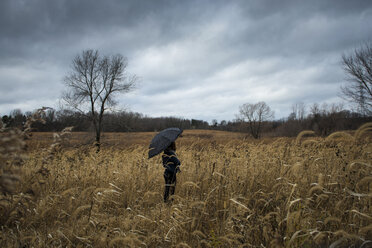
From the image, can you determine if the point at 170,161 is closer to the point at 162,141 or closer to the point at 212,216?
the point at 162,141

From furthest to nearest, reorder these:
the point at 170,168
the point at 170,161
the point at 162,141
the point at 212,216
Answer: the point at 170,161, the point at 170,168, the point at 162,141, the point at 212,216

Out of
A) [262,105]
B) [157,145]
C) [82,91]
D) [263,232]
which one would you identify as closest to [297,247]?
[263,232]

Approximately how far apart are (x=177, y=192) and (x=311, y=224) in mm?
2700

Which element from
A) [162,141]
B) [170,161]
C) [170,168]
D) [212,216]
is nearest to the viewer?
[212,216]

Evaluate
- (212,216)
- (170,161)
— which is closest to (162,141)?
(170,161)

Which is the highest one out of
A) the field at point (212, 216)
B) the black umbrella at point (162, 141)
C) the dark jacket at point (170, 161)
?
the black umbrella at point (162, 141)

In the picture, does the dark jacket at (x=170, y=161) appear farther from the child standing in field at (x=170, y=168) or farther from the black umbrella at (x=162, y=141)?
the black umbrella at (x=162, y=141)

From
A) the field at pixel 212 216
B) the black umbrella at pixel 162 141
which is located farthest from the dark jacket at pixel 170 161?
the field at pixel 212 216

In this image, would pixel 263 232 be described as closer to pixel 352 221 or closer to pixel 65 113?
pixel 352 221

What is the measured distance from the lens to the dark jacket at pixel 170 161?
13.1 feet

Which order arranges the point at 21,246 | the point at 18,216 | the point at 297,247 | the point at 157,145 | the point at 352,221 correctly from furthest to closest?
the point at 157,145 → the point at 18,216 → the point at 352,221 → the point at 21,246 → the point at 297,247

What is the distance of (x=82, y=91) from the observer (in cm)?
2003

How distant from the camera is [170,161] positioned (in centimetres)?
415

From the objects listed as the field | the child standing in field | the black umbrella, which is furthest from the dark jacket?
the field
